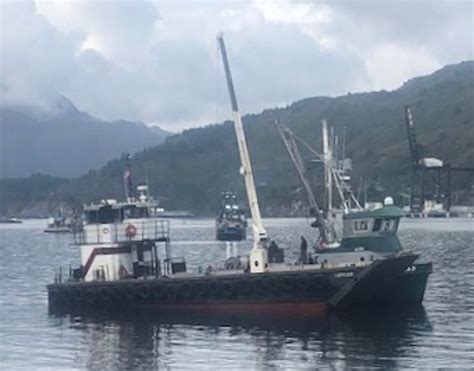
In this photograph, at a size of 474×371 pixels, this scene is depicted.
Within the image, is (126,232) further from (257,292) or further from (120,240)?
(257,292)

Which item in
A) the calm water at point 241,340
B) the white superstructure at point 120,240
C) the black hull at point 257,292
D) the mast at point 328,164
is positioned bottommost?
the calm water at point 241,340

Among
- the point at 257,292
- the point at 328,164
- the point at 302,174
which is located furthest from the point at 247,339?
the point at 302,174

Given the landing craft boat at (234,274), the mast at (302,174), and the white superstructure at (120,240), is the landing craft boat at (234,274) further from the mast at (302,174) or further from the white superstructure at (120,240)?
the mast at (302,174)

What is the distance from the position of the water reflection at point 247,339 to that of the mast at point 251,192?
2650 millimetres

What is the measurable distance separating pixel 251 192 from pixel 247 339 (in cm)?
1111

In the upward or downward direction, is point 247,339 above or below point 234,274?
below

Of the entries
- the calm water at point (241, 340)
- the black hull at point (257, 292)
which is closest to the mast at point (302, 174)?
the black hull at point (257, 292)

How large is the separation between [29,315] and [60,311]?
6.73 ft

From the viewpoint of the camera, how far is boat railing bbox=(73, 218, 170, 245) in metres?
56.6

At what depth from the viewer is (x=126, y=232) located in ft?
186

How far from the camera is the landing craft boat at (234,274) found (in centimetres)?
5169

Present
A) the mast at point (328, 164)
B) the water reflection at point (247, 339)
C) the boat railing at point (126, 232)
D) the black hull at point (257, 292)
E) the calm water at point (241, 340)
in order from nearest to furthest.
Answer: the calm water at point (241, 340)
the water reflection at point (247, 339)
the black hull at point (257, 292)
the boat railing at point (126, 232)
the mast at point (328, 164)

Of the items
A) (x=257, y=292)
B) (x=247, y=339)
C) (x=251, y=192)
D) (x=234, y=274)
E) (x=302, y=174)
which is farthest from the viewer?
(x=302, y=174)

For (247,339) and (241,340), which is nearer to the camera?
(241,340)
